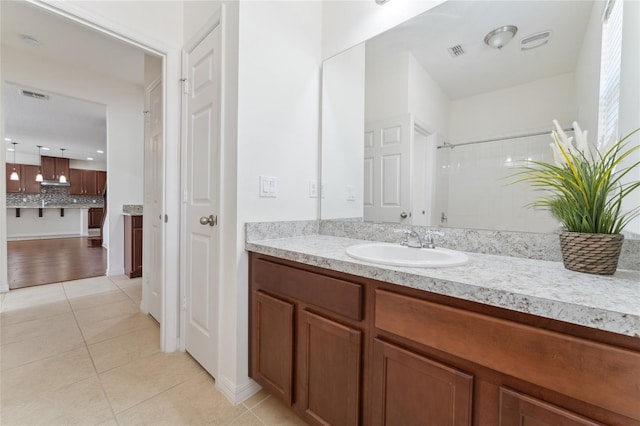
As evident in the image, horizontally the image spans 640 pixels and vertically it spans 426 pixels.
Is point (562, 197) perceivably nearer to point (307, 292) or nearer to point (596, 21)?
point (596, 21)

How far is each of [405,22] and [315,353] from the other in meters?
1.69

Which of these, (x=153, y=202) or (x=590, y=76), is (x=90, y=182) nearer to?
(x=153, y=202)

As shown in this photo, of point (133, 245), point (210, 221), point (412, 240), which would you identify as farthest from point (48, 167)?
point (412, 240)

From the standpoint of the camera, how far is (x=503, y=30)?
121cm

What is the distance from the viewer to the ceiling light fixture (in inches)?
46.7

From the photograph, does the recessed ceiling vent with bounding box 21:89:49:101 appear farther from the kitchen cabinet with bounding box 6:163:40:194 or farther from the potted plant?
the potted plant

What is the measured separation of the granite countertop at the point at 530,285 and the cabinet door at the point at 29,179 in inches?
418

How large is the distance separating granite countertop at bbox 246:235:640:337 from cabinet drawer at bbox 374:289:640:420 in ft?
0.17

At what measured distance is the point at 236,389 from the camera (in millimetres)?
1464

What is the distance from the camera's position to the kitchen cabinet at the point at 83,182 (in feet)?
28.4

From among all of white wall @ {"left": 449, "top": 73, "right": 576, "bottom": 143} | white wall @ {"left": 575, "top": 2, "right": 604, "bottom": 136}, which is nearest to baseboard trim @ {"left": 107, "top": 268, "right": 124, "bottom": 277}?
white wall @ {"left": 449, "top": 73, "right": 576, "bottom": 143}

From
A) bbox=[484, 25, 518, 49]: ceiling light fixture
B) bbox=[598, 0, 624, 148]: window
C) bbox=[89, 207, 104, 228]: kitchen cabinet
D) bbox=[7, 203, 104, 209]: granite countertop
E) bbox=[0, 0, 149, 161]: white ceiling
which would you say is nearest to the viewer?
bbox=[598, 0, 624, 148]: window

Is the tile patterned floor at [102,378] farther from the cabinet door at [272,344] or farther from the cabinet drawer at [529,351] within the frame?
the cabinet drawer at [529,351]

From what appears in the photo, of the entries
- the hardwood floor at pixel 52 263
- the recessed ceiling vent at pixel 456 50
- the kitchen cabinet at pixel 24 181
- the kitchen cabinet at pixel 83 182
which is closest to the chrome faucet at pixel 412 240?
the recessed ceiling vent at pixel 456 50
